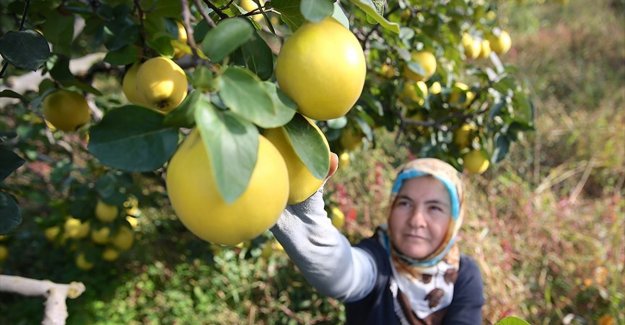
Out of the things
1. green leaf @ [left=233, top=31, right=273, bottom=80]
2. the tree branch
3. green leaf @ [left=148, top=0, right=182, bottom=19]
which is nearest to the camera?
green leaf @ [left=233, top=31, right=273, bottom=80]

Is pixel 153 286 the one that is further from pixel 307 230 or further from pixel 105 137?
pixel 105 137

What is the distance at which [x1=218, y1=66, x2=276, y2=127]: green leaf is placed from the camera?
1.18 ft

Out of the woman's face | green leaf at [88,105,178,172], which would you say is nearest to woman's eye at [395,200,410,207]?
the woman's face

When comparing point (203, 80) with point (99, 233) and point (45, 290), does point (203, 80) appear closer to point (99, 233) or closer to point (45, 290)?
point (45, 290)

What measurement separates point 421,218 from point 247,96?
3.36 ft

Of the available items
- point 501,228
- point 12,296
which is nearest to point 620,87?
point 501,228

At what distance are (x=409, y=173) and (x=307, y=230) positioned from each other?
537mm

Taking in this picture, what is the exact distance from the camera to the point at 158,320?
2.29 meters

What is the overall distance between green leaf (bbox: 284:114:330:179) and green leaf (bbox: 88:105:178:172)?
94mm

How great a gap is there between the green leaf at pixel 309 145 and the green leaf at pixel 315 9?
0.08 m

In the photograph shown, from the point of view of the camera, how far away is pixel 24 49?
2.13 ft

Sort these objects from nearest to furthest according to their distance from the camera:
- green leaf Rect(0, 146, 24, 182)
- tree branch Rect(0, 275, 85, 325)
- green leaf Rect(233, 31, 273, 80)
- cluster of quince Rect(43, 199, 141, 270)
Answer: green leaf Rect(233, 31, 273, 80)
green leaf Rect(0, 146, 24, 182)
tree branch Rect(0, 275, 85, 325)
cluster of quince Rect(43, 199, 141, 270)

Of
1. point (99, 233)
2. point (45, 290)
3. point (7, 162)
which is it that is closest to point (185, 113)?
point (7, 162)

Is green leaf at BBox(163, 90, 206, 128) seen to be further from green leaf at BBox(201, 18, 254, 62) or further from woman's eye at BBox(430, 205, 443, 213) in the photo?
woman's eye at BBox(430, 205, 443, 213)
